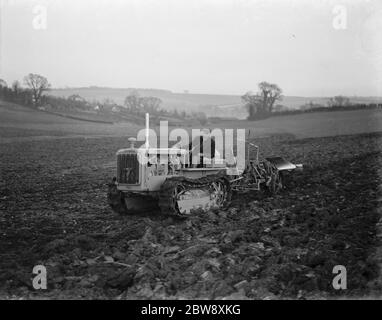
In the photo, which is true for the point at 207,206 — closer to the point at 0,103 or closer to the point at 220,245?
the point at 220,245

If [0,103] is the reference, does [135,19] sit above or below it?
above

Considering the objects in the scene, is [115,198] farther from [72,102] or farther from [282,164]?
[282,164]

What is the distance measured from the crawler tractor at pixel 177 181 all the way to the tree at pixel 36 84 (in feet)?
7.76

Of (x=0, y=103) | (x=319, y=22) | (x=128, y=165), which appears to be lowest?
(x=128, y=165)

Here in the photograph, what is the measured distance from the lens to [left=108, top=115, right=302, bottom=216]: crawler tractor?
10484 mm

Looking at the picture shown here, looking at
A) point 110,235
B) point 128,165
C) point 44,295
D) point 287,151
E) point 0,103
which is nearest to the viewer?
point 44,295

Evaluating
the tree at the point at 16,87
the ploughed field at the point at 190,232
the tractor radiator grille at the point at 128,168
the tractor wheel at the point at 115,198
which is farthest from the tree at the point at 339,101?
the tree at the point at 16,87

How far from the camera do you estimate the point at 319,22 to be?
1028 centimetres

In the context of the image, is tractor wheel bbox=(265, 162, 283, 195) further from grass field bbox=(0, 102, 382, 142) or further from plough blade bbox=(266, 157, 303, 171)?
grass field bbox=(0, 102, 382, 142)

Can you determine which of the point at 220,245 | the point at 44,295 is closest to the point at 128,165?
the point at 220,245

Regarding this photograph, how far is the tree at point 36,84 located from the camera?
36.8 ft

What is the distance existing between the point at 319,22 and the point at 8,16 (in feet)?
19.3

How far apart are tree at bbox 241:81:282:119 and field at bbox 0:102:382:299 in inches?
16.7
